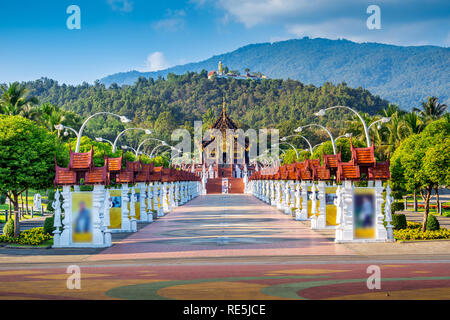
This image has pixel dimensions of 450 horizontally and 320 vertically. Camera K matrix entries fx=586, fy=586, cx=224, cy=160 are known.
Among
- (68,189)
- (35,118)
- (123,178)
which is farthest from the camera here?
(35,118)

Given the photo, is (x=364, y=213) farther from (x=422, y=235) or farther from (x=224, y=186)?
(x=224, y=186)

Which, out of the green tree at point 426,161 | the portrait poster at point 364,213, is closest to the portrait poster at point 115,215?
the portrait poster at point 364,213

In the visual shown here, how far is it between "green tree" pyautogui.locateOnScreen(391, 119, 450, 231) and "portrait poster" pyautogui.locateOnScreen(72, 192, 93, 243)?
1619 cm

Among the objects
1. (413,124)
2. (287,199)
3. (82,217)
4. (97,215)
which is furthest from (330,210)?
(413,124)

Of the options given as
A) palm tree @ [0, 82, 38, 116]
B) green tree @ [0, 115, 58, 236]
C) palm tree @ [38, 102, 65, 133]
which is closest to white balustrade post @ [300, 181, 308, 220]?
green tree @ [0, 115, 58, 236]

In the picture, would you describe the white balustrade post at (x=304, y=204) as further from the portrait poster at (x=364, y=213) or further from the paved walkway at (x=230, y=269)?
the portrait poster at (x=364, y=213)

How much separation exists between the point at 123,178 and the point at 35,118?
3944 centimetres

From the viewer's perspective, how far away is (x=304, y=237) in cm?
3133

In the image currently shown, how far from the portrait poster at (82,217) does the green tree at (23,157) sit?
3504 millimetres

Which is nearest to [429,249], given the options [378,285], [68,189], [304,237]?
[304,237]

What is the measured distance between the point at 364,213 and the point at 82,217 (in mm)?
13413

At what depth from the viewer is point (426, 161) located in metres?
29.6

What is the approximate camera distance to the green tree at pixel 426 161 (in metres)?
29.3

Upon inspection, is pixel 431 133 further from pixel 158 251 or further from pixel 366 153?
pixel 158 251
